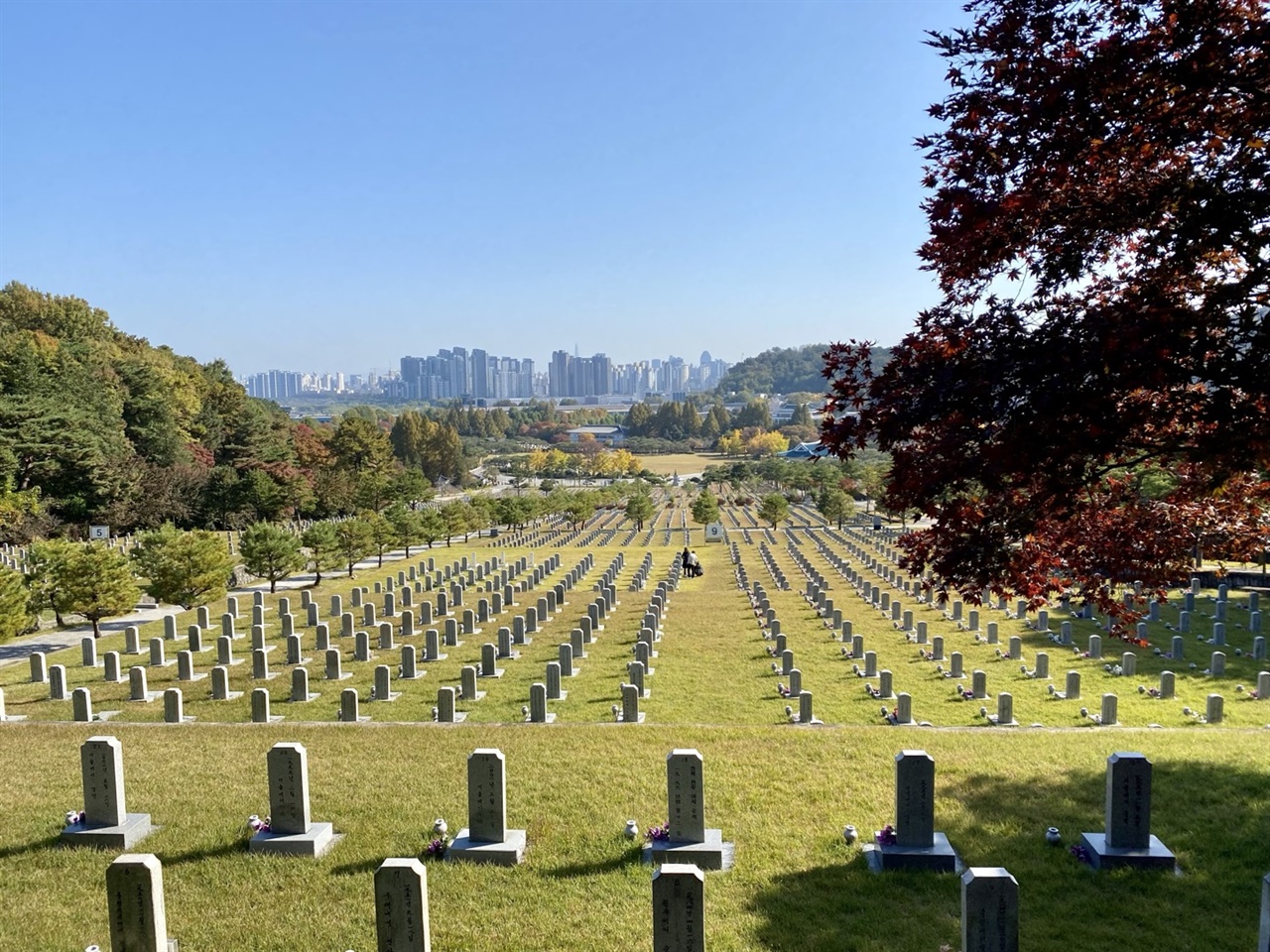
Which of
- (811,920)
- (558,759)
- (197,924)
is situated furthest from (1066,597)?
(197,924)

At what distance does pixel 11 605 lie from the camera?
51.6 feet

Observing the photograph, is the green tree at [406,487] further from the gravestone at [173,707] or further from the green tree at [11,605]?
the gravestone at [173,707]

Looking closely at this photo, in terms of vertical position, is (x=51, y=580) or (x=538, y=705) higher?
(x=51, y=580)

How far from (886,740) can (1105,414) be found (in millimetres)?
5996

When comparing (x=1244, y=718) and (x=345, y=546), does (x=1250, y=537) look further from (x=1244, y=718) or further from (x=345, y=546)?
(x=345, y=546)

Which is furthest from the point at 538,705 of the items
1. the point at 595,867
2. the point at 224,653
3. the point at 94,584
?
the point at 94,584

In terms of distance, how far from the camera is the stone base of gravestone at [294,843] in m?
7.09

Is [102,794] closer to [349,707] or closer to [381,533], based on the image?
[349,707]

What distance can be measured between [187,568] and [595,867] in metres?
18.4

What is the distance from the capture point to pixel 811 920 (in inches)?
231

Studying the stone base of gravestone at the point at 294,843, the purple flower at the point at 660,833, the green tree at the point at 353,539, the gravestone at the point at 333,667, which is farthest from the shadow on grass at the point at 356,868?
the green tree at the point at 353,539

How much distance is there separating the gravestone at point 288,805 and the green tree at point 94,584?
14.8 m

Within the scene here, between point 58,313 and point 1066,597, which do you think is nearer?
point 1066,597

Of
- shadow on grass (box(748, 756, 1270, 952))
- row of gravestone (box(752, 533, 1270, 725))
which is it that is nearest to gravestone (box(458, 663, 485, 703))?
row of gravestone (box(752, 533, 1270, 725))
